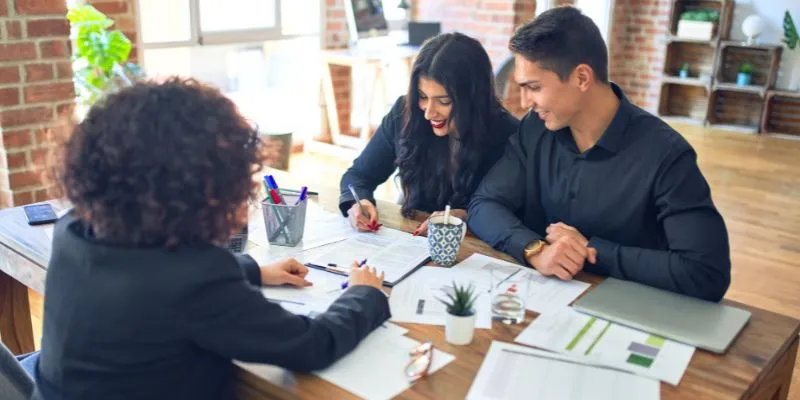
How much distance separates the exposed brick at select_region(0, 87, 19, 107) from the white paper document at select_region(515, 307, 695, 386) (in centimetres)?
220

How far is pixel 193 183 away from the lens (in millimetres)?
1002

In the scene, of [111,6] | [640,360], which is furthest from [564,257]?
[111,6]

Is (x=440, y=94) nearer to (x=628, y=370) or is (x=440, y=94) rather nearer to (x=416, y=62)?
(x=416, y=62)

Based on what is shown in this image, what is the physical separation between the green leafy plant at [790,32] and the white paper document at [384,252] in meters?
5.81

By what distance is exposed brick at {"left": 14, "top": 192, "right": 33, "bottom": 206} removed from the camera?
2729 mm

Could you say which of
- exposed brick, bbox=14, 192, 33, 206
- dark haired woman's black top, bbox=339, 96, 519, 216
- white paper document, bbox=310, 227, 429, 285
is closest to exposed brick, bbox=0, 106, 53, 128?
exposed brick, bbox=14, 192, 33, 206

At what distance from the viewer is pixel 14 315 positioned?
1.95 m

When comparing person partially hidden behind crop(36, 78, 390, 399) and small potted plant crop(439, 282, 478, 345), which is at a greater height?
person partially hidden behind crop(36, 78, 390, 399)

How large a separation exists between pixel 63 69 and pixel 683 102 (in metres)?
6.00

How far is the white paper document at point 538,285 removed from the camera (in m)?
1.36

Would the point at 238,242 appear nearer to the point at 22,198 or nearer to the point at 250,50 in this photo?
the point at 22,198

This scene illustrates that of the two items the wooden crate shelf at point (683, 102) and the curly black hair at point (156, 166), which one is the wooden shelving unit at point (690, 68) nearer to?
the wooden crate shelf at point (683, 102)

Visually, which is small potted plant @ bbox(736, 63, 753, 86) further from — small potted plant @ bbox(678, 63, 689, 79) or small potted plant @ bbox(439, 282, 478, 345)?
small potted plant @ bbox(439, 282, 478, 345)

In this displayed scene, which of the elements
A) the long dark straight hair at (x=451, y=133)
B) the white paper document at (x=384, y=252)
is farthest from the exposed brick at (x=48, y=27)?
the white paper document at (x=384, y=252)
